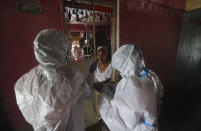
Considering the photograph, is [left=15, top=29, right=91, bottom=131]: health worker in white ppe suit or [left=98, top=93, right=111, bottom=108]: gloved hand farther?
[left=98, top=93, right=111, bottom=108]: gloved hand

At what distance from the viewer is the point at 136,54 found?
77 cm

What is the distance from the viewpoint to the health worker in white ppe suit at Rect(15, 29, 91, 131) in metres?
0.66

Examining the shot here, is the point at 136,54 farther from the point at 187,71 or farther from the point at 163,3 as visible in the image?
the point at 187,71

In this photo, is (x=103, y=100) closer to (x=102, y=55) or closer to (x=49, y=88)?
(x=49, y=88)

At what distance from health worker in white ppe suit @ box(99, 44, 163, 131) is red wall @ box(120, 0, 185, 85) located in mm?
827

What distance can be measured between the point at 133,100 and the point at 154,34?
1.81m

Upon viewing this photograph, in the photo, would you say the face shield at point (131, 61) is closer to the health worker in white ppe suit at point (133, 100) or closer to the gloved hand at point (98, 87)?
the health worker in white ppe suit at point (133, 100)

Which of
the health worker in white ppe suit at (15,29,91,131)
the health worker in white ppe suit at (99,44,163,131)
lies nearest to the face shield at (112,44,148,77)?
the health worker in white ppe suit at (99,44,163,131)

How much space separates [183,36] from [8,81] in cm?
345

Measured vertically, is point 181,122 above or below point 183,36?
below

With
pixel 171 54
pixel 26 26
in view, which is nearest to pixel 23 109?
pixel 26 26

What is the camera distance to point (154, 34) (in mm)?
1953

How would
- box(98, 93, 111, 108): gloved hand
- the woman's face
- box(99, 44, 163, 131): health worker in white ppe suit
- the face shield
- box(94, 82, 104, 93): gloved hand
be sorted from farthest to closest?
the woman's face, box(94, 82, 104, 93): gloved hand, box(98, 93, 111, 108): gloved hand, the face shield, box(99, 44, 163, 131): health worker in white ppe suit

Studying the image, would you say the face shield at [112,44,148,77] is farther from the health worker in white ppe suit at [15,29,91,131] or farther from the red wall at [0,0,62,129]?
the red wall at [0,0,62,129]
